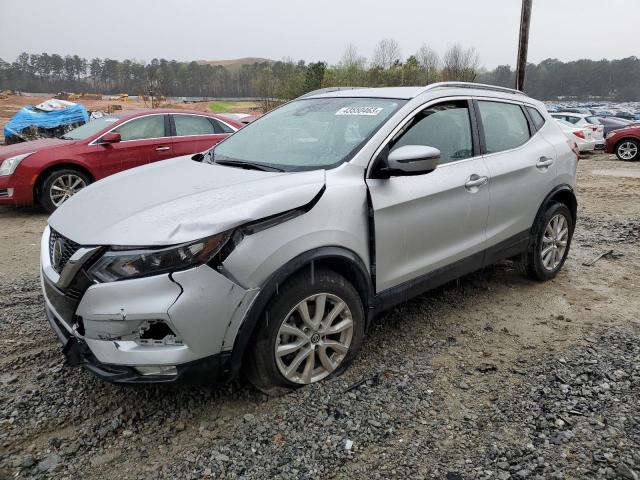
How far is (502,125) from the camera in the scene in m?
3.99

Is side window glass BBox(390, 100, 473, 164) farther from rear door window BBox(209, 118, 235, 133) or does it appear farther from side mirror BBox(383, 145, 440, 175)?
rear door window BBox(209, 118, 235, 133)

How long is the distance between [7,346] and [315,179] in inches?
93.5

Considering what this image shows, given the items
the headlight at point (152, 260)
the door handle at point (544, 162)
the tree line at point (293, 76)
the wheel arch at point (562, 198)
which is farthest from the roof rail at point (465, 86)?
the tree line at point (293, 76)

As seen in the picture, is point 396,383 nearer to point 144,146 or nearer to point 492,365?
point 492,365

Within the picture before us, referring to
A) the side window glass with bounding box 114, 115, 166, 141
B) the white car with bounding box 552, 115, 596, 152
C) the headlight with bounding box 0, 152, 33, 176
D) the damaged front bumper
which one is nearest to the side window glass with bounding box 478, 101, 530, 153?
the damaged front bumper

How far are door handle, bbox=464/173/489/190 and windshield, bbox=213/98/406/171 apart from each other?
727 millimetres

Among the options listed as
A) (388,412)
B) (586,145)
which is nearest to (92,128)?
(388,412)

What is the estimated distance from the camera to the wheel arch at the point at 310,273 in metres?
2.39

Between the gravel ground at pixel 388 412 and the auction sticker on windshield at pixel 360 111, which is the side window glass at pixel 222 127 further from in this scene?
the auction sticker on windshield at pixel 360 111

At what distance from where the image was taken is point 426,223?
3170 millimetres

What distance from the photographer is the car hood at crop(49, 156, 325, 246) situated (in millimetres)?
2291

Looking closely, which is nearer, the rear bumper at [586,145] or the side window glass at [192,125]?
the side window glass at [192,125]

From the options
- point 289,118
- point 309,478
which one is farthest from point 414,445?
point 289,118

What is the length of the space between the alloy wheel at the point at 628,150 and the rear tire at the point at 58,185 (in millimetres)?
15680
